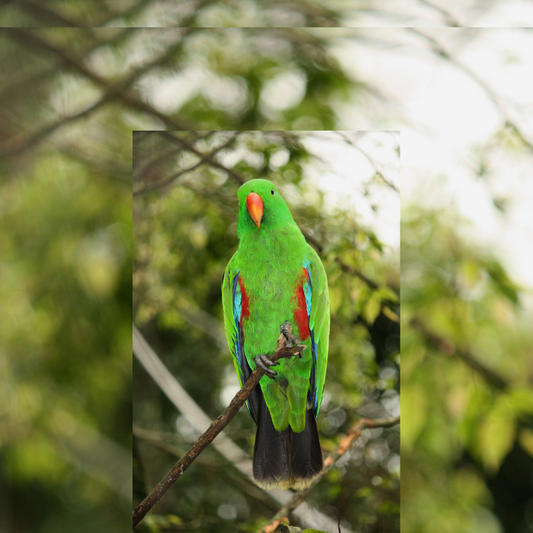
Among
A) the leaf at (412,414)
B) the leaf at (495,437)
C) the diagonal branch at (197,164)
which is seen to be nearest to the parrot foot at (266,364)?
the leaf at (412,414)

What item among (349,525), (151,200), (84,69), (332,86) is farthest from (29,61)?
(349,525)

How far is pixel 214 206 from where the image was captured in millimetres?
1567

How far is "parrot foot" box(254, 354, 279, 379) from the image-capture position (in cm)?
138

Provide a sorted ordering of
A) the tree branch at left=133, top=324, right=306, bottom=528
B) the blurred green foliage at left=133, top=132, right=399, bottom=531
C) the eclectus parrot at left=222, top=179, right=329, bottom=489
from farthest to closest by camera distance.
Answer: the blurred green foliage at left=133, top=132, right=399, bottom=531 < the eclectus parrot at left=222, top=179, right=329, bottom=489 < the tree branch at left=133, top=324, right=306, bottom=528

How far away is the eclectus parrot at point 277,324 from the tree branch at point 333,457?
0.03 meters

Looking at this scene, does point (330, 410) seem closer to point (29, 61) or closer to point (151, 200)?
point (151, 200)

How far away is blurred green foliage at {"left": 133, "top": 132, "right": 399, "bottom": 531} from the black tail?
0.05 meters

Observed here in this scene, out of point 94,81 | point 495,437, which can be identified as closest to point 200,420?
point 495,437

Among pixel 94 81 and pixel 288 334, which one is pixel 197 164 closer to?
pixel 94 81

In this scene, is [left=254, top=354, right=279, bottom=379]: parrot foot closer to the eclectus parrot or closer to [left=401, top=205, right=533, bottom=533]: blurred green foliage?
the eclectus parrot

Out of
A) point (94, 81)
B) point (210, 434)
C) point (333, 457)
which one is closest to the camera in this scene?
point (210, 434)

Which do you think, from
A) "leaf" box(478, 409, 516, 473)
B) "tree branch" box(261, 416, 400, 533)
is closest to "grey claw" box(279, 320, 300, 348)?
"tree branch" box(261, 416, 400, 533)

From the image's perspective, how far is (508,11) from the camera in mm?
1635

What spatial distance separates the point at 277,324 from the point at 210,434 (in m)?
0.39
